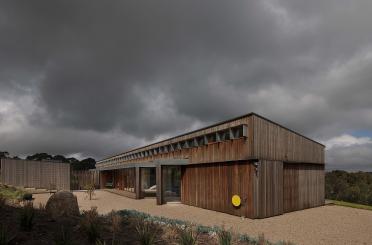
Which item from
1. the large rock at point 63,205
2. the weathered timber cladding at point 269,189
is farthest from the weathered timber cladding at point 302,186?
the large rock at point 63,205

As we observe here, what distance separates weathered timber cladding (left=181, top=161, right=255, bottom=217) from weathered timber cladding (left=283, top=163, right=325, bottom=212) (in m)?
3.65

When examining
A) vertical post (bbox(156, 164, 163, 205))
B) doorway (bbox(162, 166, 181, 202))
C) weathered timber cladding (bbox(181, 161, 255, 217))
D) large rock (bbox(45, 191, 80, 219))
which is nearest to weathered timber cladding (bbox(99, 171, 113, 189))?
doorway (bbox(162, 166, 181, 202))

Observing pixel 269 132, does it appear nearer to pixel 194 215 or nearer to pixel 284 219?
pixel 284 219

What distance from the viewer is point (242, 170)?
16.5 meters

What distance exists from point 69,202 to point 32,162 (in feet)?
67.5

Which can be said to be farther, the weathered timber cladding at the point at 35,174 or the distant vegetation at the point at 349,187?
the distant vegetation at the point at 349,187

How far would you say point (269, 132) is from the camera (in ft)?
56.9

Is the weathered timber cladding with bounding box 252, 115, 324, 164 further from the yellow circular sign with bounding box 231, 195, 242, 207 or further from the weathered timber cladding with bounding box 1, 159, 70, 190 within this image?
the weathered timber cladding with bounding box 1, 159, 70, 190

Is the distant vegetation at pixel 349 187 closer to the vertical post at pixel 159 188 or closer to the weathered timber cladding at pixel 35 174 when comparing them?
the vertical post at pixel 159 188

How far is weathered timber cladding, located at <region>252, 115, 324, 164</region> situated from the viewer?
645 inches

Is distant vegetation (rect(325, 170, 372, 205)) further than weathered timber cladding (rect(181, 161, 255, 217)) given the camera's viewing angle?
Yes

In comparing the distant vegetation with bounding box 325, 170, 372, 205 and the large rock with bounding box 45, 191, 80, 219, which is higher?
the large rock with bounding box 45, 191, 80, 219

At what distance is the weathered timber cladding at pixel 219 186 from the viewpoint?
52.8ft

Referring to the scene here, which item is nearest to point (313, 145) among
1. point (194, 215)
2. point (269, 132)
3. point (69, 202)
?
point (269, 132)
